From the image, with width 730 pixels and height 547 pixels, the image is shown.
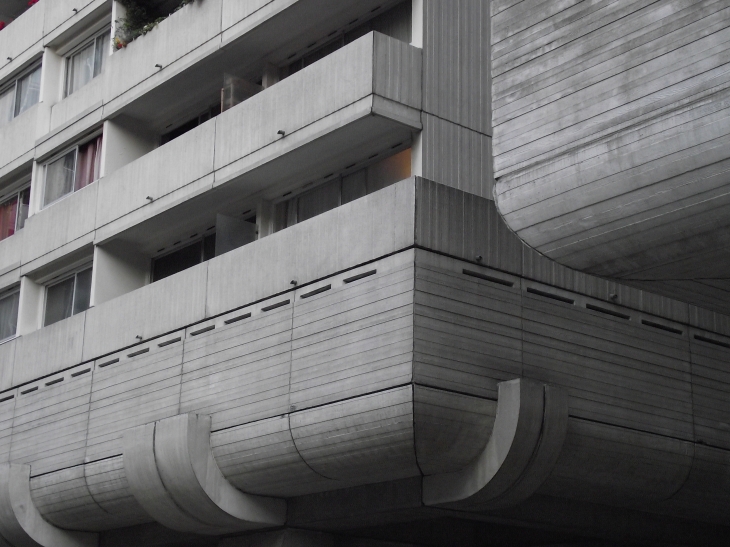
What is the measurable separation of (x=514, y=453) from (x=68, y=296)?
14.3 metres

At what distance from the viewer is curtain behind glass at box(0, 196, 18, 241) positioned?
32.9 metres

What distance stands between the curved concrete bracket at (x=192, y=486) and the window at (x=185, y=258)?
522 cm

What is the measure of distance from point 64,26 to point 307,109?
11.3 m

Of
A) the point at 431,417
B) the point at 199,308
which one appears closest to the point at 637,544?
the point at 431,417

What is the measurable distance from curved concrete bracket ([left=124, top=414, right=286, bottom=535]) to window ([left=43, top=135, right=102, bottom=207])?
880 centimetres

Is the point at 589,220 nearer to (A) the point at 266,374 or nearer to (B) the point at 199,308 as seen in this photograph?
(A) the point at 266,374

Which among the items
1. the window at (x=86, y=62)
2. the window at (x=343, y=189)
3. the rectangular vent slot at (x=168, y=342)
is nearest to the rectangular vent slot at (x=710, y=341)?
the window at (x=343, y=189)

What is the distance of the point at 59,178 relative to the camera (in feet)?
99.8

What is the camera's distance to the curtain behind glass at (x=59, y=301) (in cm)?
2956

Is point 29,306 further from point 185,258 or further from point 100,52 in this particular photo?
point 100,52

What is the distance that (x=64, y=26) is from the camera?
31.2 meters

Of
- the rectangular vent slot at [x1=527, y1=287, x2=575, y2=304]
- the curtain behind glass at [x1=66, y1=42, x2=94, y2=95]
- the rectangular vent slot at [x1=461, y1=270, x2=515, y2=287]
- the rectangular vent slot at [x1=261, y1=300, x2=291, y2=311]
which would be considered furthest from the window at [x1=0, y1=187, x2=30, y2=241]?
the rectangular vent slot at [x1=527, y1=287, x2=575, y2=304]

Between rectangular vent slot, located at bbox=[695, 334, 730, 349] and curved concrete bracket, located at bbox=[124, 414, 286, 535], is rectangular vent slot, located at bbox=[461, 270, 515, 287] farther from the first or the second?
curved concrete bracket, located at bbox=[124, 414, 286, 535]

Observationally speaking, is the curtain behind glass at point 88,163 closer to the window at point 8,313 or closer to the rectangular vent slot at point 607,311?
the window at point 8,313
